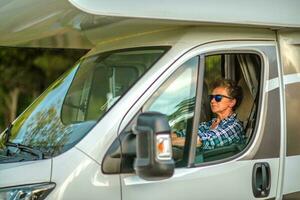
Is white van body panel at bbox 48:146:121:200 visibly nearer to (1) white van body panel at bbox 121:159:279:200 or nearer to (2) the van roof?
(1) white van body panel at bbox 121:159:279:200

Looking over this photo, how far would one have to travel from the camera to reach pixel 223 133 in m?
4.45

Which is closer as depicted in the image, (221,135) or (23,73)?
(221,135)

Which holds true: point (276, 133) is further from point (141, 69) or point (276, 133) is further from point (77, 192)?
point (77, 192)

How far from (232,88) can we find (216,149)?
644mm

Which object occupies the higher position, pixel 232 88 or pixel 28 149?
pixel 232 88

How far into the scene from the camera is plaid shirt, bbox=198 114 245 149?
4332mm

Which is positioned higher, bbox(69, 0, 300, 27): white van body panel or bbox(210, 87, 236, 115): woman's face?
bbox(69, 0, 300, 27): white van body panel

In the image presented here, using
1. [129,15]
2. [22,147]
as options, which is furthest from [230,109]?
[22,147]

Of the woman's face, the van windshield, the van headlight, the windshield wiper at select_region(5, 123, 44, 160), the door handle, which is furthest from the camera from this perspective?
the woman's face

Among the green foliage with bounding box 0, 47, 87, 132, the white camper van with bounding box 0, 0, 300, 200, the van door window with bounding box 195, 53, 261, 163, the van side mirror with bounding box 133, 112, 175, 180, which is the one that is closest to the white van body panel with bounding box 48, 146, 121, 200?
the white camper van with bounding box 0, 0, 300, 200

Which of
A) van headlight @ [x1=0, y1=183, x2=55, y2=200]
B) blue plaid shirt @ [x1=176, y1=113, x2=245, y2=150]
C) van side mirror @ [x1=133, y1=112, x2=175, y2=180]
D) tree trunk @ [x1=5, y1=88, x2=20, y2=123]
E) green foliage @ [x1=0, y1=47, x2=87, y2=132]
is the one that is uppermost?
green foliage @ [x1=0, y1=47, x2=87, y2=132]

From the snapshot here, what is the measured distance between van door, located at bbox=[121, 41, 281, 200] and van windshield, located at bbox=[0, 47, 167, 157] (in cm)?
24

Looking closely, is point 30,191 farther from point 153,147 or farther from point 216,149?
point 216,149

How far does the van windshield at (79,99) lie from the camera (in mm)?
4020
